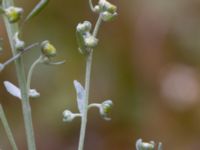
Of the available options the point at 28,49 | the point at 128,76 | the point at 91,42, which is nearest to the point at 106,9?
the point at 91,42

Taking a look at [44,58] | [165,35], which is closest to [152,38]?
[165,35]

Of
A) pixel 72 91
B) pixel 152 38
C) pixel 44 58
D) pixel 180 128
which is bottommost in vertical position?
pixel 180 128

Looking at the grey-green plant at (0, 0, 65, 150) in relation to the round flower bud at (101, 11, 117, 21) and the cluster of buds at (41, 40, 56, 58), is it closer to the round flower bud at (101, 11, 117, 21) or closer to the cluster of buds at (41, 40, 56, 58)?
the cluster of buds at (41, 40, 56, 58)

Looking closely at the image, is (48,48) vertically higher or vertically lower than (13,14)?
lower

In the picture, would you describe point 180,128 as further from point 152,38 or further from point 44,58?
point 44,58

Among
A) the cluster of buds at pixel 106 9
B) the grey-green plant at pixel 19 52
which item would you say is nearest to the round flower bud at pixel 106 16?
the cluster of buds at pixel 106 9

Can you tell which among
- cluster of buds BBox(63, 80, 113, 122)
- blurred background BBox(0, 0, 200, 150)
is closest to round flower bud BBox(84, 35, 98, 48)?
cluster of buds BBox(63, 80, 113, 122)

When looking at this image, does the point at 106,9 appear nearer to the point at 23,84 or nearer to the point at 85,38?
the point at 85,38
